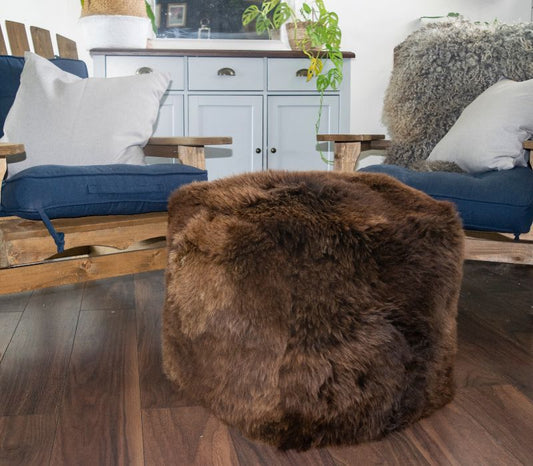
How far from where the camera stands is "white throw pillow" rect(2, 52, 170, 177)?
190 cm

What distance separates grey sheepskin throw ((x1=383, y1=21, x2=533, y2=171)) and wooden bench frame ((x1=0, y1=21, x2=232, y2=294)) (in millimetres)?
828

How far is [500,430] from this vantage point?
1130 mm

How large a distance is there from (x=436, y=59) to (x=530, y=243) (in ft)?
3.09

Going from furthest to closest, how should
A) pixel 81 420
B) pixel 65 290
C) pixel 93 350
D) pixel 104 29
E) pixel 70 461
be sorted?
1. pixel 104 29
2. pixel 65 290
3. pixel 93 350
4. pixel 81 420
5. pixel 70 461

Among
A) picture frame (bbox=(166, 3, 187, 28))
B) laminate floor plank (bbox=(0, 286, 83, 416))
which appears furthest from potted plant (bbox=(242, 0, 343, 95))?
laminate floor plank (bbox=(0, 286, 83, 416))

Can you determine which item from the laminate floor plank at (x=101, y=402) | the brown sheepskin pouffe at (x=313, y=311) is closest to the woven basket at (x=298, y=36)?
the laminate floor plank at (x=101, y=402)

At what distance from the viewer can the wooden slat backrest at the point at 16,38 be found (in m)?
2.53

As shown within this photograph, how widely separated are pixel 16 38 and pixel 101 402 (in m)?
1.84

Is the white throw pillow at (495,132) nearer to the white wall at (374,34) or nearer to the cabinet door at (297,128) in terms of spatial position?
the cabinet door at (297,128)

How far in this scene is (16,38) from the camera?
2537mm

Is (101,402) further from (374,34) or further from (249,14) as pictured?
(374,34)

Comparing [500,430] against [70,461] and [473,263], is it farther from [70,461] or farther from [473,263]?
[473,263]

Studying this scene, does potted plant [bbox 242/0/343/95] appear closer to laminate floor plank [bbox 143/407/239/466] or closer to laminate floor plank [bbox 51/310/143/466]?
laminate floor plank [bbox 51/310/143/466]

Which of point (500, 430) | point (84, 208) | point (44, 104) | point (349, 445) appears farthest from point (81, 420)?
point (44, 104)
